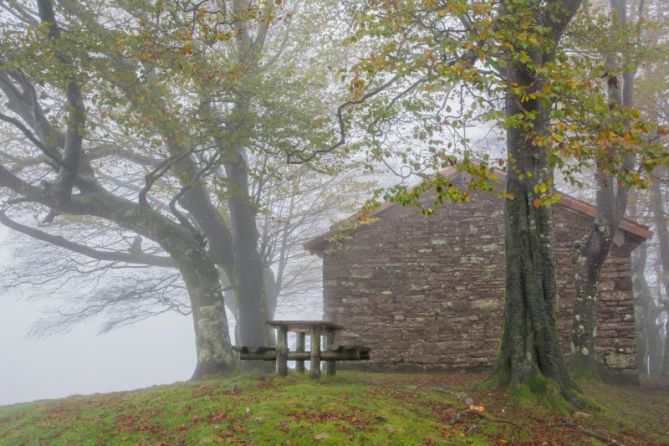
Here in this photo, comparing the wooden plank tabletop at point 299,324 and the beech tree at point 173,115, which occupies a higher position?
the beech tree at point 173,115

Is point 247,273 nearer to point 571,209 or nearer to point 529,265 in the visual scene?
point 571,209

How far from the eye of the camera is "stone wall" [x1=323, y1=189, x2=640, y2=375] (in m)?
14.2

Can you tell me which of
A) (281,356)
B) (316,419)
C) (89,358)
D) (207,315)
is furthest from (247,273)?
(89,358)

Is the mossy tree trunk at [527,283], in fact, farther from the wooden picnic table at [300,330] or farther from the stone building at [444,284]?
the stone building at [444,284]

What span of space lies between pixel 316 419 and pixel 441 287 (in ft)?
27.0

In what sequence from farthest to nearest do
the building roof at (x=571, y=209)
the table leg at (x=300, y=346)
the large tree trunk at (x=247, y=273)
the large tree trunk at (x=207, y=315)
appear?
the large tree trunk at (x=247, y=273)
the large tree trunk at (x=207, y=315)
the building roof at (x=571, y=209)
the table leg at (x=300, y=346)

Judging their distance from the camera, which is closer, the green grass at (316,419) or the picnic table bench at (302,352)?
the green grass at (316,419)

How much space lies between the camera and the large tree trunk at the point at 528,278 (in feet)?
30.1

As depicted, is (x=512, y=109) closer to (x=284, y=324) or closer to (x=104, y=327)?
(x=284, y=324)

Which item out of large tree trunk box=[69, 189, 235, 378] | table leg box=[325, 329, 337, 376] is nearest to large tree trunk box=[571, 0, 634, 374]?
table leg box=[325, 329, 337, 376]

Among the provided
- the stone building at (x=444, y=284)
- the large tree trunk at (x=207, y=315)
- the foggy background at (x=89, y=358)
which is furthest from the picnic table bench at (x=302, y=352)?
the foggy background at (x=89, y=358)

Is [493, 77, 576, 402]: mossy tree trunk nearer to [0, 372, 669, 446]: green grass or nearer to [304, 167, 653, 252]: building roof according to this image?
[0, 372, 669, 446]: green grass

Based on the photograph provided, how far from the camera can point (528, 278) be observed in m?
9.44

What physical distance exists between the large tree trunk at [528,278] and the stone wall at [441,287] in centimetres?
491
